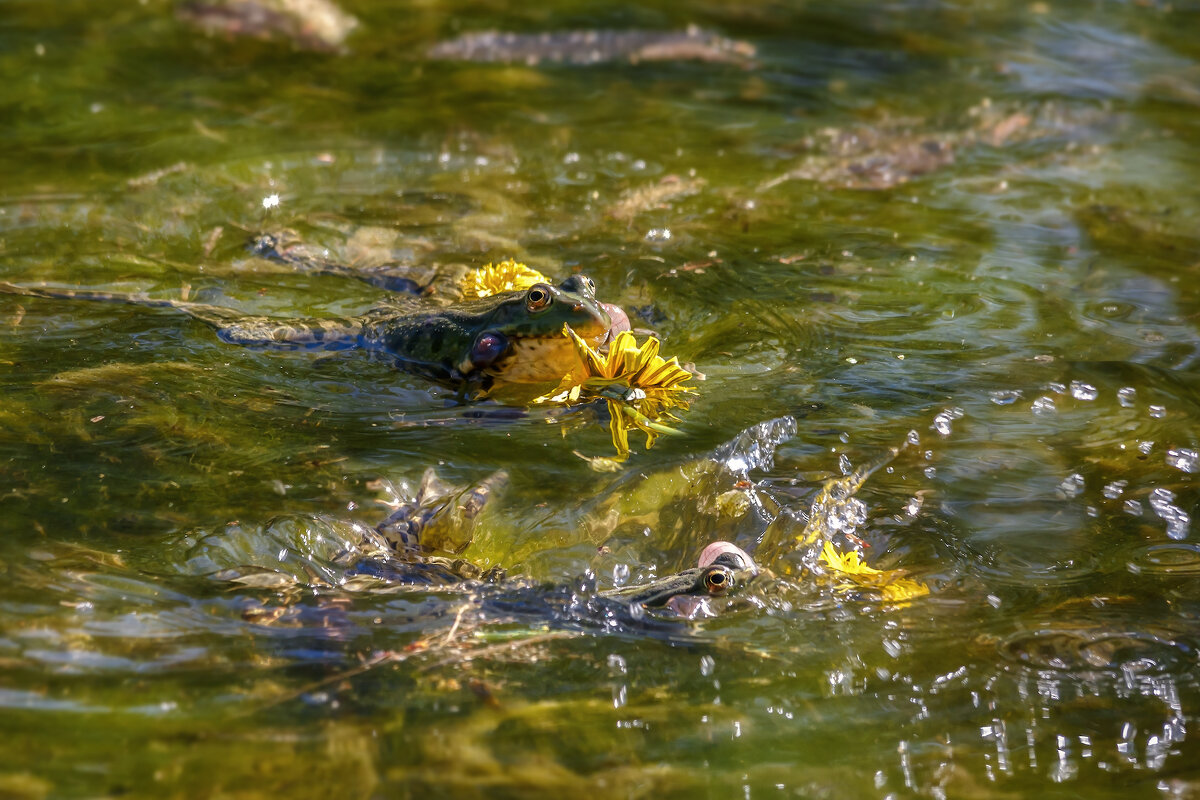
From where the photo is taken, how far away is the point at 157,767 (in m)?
2.07

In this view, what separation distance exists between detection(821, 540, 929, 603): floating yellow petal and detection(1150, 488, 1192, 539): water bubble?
0.84 m

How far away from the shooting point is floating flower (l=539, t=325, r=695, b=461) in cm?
310

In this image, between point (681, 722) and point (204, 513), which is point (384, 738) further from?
point (204, 513)

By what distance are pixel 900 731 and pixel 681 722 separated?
47cm

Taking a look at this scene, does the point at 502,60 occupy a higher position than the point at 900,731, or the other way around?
the point at 502,60

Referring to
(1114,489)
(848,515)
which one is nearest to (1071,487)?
(1114,489)

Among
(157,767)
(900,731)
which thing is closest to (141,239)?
(157,767)

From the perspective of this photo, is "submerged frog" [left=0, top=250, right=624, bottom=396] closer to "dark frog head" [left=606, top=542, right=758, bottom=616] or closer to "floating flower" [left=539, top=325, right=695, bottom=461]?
"floating flower" [left=539, top=325, right=695, bottom=461]

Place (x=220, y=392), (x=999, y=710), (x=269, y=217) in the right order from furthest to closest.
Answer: (x=269, y=217)
(x=220, y=392)
(x=999, y=710)

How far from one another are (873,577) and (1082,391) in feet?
4.52

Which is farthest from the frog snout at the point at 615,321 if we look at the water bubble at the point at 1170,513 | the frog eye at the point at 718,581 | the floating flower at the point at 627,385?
the water bubble at the point at 1170,513

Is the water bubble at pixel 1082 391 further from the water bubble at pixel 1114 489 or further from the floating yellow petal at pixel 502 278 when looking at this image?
the floating yellow petal at pixel 502 278

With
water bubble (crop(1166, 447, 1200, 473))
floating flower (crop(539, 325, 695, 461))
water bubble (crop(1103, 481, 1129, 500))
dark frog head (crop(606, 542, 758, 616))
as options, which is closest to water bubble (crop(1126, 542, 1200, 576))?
water bubble (crop(1103, 481, 1129, 500))

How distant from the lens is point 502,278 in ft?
12.8
